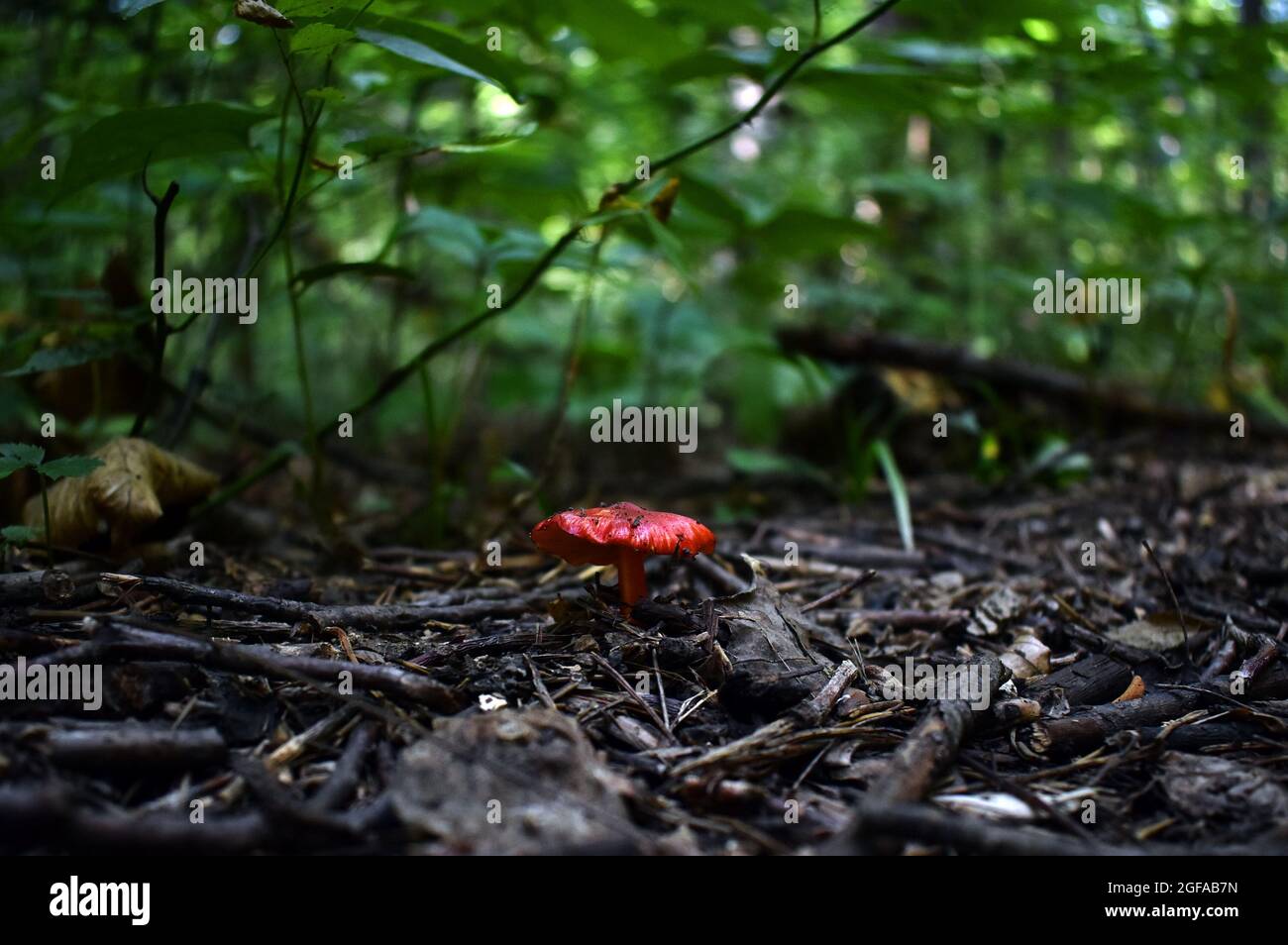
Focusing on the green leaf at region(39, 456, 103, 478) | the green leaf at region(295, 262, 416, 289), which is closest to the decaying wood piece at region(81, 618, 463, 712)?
the green leaf at region(39, 456, 103, 478)

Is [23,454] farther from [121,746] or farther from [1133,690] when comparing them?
[1133,690]

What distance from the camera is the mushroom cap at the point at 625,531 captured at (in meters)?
1.86

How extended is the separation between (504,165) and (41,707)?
2814 millimetres

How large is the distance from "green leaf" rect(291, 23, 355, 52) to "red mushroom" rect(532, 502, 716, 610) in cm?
111

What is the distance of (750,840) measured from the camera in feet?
4.49

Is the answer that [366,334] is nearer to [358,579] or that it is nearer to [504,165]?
[504,165]

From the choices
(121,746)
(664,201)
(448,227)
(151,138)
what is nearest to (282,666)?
(121,746)

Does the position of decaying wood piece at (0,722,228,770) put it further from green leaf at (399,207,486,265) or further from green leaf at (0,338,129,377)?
green leaf at (399,207,486,265)

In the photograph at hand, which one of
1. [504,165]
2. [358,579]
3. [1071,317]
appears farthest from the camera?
[1071,317]

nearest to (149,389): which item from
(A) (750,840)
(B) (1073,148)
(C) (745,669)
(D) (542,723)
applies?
(D) (542,723)

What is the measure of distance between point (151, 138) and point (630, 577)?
1650mm

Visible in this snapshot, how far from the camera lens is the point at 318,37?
171 cm

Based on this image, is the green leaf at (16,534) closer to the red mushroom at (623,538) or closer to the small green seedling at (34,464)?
the small green seedling at (34,464)

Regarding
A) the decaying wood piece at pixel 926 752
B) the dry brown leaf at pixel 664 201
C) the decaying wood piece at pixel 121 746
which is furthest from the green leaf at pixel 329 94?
the decaying wood piece at pixel 926 752
